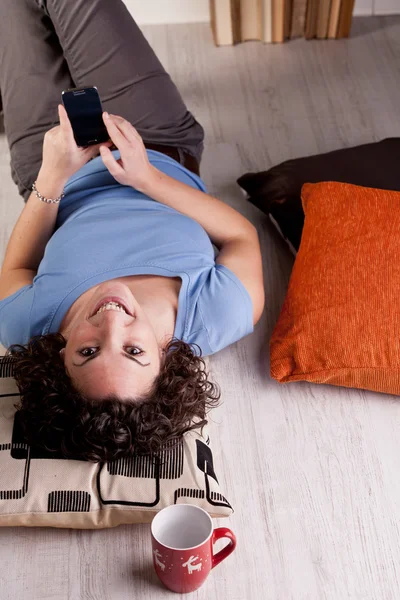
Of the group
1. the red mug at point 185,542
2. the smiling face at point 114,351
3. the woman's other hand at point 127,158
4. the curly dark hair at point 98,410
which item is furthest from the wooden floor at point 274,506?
the woman's other hand at point 127,158

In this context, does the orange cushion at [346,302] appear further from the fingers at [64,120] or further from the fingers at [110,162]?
the fingers at [64,120]

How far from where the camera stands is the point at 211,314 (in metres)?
1.62

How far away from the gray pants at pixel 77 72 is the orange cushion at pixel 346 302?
1.60 feet

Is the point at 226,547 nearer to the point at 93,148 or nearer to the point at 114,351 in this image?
the point at 114,351

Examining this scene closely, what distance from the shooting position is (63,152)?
172 centimetres

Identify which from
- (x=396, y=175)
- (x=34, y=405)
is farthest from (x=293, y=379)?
(x=396, y=175)

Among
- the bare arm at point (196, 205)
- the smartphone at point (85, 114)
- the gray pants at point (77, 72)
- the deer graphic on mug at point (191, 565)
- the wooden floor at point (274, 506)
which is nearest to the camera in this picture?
the deer graphic on mug at point (191, 565)

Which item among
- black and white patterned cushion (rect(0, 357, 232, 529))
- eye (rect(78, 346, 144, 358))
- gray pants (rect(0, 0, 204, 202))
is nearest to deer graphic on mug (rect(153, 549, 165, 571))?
black and white patterned cushion (rect(0, 357, 232, 529))

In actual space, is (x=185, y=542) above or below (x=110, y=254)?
below

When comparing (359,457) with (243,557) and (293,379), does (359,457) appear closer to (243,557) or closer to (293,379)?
(293,379)

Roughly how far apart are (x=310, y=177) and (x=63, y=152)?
2.32 ft

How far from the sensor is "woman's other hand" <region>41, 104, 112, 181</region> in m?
1.70

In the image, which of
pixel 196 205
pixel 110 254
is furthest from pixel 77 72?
pixel 110 254

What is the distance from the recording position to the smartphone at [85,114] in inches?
63.1
